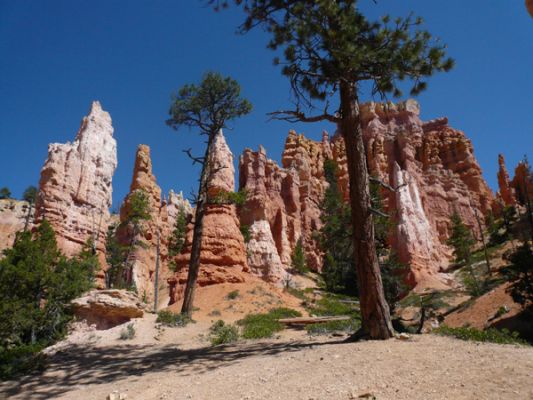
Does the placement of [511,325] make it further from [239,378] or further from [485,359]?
[239,378]

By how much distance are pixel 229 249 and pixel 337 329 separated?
1687 cm

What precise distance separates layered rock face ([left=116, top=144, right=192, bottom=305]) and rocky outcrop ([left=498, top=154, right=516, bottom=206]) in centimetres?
6503

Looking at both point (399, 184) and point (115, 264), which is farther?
point (399, 184)

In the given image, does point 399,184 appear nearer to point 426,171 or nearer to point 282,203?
point 426,171

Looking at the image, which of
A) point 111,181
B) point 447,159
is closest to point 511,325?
point 111,181

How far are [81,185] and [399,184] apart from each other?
42.5 meters

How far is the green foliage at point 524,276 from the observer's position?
17688 millimetres

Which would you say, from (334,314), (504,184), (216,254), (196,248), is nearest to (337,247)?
(216,254)

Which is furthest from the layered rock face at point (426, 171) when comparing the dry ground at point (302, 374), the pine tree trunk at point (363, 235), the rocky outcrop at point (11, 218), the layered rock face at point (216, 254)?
the rocky outcrop at point (11, 218)

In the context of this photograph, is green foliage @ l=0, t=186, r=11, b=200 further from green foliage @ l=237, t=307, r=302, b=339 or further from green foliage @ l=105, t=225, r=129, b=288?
green foliage @ l=237, t=307, r=302, b=339

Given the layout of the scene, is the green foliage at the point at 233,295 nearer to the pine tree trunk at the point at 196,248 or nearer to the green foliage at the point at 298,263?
the pine tree trunk at the point at 196,248

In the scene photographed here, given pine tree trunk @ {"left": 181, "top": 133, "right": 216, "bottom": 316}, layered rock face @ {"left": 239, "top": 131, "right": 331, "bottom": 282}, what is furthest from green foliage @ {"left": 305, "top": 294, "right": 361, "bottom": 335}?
layered rock face @ {"left": 239, "top": 131, "right": 331, "bottom": 282}

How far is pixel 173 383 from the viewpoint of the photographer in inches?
246

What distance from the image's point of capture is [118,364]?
9.05 meters
